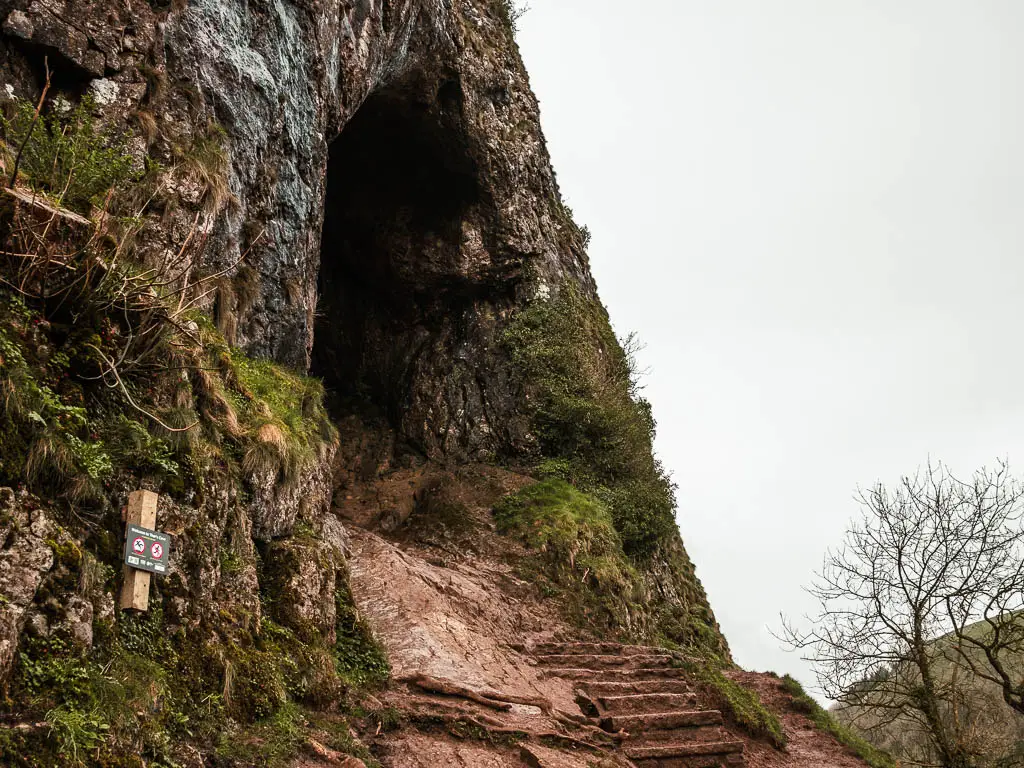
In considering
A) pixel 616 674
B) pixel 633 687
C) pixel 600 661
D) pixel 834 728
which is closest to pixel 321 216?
pixel 600 661

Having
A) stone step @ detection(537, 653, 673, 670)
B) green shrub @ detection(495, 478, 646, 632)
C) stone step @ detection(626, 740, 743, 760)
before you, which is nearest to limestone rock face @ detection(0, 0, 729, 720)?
green shrub @ detection(495, 478, 646, 632)

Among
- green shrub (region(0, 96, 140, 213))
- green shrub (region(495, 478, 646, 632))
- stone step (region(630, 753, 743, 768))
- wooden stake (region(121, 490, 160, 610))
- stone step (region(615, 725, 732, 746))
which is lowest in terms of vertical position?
stone step (region(630, 753, 743, 768))

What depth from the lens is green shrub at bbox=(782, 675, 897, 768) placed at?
1069cm

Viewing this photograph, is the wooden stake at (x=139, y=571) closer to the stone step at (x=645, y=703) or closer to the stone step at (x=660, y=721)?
the stone step at (x=660, y=721)

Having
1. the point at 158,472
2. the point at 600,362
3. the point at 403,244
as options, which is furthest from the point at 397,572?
the point at 403,244

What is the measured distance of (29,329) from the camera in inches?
194

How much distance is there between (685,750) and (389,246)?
15119 millimetres

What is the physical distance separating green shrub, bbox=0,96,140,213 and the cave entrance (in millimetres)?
12066

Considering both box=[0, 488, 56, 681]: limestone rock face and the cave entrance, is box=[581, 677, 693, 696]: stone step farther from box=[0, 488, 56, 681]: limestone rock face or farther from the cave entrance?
the cave entrance

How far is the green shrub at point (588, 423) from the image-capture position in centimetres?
1698

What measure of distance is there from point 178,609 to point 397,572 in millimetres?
5874

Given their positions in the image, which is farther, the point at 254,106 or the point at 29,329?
the point at 254,106

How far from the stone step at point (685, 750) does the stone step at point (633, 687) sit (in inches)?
45.3

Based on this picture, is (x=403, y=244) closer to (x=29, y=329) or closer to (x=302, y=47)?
(x=302, y=47)
